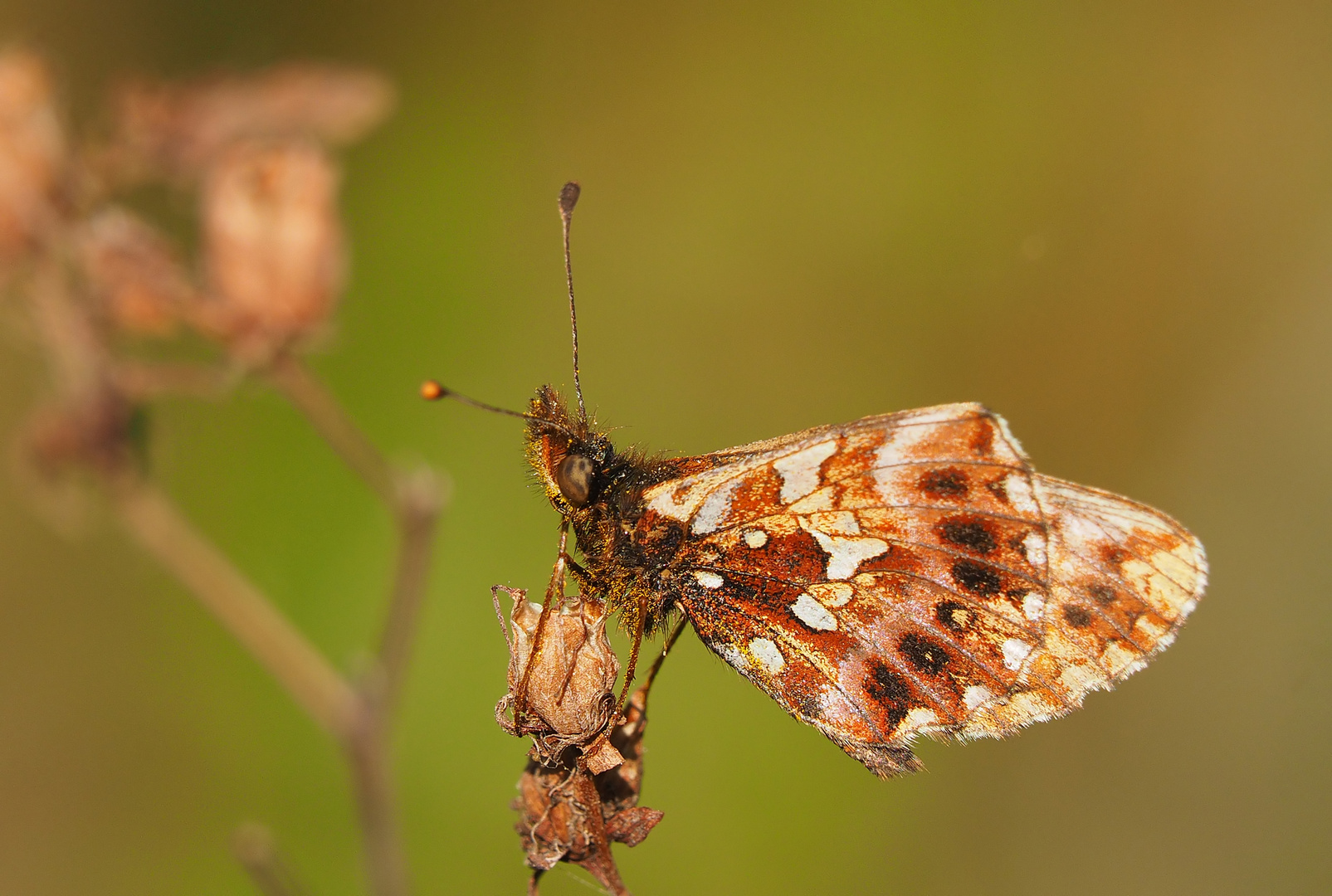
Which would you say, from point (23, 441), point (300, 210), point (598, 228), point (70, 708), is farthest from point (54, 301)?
point (598, 228)

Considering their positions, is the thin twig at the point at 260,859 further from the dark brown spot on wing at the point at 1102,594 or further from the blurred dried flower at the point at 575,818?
the dark brown spot on wing at the point at 1102,594

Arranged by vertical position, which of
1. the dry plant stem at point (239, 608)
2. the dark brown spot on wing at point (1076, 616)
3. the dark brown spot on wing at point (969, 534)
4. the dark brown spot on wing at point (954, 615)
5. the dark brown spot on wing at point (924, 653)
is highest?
the dark brown spot on wing at point (969, 534)

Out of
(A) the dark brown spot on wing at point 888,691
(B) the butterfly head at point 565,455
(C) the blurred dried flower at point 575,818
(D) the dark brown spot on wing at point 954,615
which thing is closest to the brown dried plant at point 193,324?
(B) the butterfly head at point 565,455

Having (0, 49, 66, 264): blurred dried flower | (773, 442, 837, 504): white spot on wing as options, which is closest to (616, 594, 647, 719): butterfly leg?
(773, 442, 837, 504): white spot on wing

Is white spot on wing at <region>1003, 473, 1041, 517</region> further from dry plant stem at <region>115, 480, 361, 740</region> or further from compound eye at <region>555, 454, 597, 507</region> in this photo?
dry plant stem at <region>115, 480, 361, 740</region>

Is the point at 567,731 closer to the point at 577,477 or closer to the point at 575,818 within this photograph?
the point at 575,818

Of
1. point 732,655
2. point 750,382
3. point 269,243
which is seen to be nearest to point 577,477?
point 732,655
